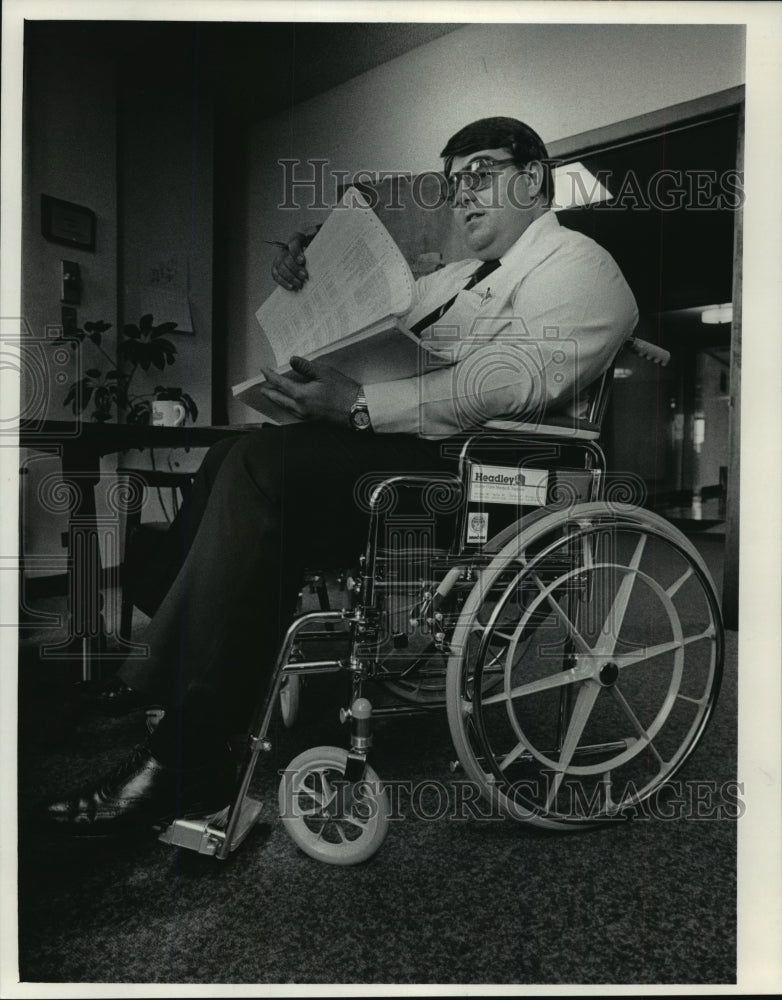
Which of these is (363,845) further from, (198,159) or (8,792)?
(198,159)

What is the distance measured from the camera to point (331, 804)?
2.81ft

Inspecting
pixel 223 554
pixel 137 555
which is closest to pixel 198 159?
pixel 137 555

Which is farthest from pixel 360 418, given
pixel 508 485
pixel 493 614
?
pixel 493 614

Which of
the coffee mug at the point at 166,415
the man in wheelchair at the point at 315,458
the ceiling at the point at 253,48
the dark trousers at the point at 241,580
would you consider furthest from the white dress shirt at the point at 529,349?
the coffee mug at the point at 166,415


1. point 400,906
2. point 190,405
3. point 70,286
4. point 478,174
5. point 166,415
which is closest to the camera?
point 400,906

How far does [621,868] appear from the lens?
2.93ft

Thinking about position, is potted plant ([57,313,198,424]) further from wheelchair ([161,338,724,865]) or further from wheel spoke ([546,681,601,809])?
wheel spoke ([546,681,601,809])

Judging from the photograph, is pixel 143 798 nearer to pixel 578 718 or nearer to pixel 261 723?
pixel 261 723

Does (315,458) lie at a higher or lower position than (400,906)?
higher

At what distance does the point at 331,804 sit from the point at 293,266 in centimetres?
84

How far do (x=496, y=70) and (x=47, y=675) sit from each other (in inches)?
54.5

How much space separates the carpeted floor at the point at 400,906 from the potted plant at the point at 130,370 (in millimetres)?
1018

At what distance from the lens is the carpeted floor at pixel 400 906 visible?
740mm

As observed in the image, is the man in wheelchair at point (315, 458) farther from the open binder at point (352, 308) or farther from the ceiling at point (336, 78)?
the ceiling at point (336, 78)
